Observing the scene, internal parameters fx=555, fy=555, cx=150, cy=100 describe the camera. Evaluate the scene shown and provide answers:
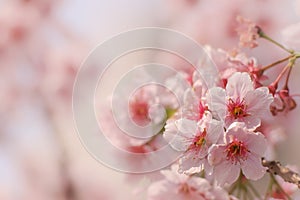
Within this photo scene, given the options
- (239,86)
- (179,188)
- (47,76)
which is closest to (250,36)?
(239,86)

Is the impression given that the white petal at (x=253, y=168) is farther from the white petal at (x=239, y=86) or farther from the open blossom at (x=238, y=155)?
the white petal at (x=239, y=86)

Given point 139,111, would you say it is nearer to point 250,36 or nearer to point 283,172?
point 250,36

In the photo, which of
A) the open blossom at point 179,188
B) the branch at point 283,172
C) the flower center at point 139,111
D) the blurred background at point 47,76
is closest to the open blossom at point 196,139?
the branch at point 283,172

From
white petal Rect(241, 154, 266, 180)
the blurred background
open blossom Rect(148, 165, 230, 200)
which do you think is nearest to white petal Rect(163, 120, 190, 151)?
white petal Rect(241, 154, 266, 180)

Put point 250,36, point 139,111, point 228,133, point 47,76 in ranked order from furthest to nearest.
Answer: point 47,76 → point 139,111 → point 250,36 → point 228,133

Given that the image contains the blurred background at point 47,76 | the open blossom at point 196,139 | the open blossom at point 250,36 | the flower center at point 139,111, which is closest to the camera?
the open blossom at point 196,139

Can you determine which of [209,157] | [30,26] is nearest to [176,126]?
[209,157]

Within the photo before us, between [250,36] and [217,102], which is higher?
[250,36]

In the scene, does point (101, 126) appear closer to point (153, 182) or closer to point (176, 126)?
point (153, 182)
